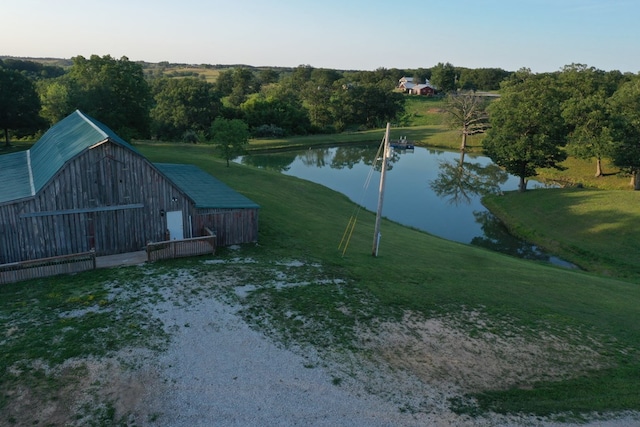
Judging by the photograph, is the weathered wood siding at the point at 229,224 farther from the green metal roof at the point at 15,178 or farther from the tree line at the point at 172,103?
the tree line at the point at 172,103

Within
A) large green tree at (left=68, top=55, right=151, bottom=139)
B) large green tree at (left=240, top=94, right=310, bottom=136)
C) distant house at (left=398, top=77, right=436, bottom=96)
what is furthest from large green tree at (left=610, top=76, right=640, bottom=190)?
distant house at (left=398, top=77, right=436, bottom=96)

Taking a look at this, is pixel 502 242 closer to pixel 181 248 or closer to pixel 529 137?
pixel 529 137

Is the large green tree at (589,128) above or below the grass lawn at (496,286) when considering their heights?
above

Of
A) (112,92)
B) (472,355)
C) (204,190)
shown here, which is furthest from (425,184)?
(472,355)

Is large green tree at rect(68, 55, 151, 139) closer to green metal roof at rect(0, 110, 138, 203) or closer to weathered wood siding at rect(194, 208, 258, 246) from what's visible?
green metal roof at rect(0, 110, 138, 203)

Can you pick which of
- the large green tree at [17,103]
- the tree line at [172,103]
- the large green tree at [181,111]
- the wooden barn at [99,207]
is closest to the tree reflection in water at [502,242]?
the wooden barn at [99,207]

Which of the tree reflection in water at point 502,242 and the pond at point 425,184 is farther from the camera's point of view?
the pond at point 425,184

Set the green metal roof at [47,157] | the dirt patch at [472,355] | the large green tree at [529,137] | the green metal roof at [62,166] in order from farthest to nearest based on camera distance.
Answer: the large green tree at [529,137] < the green metal roof at [62,166] < the green metal roof at [47,157] < the dirt patch at [472,355]
